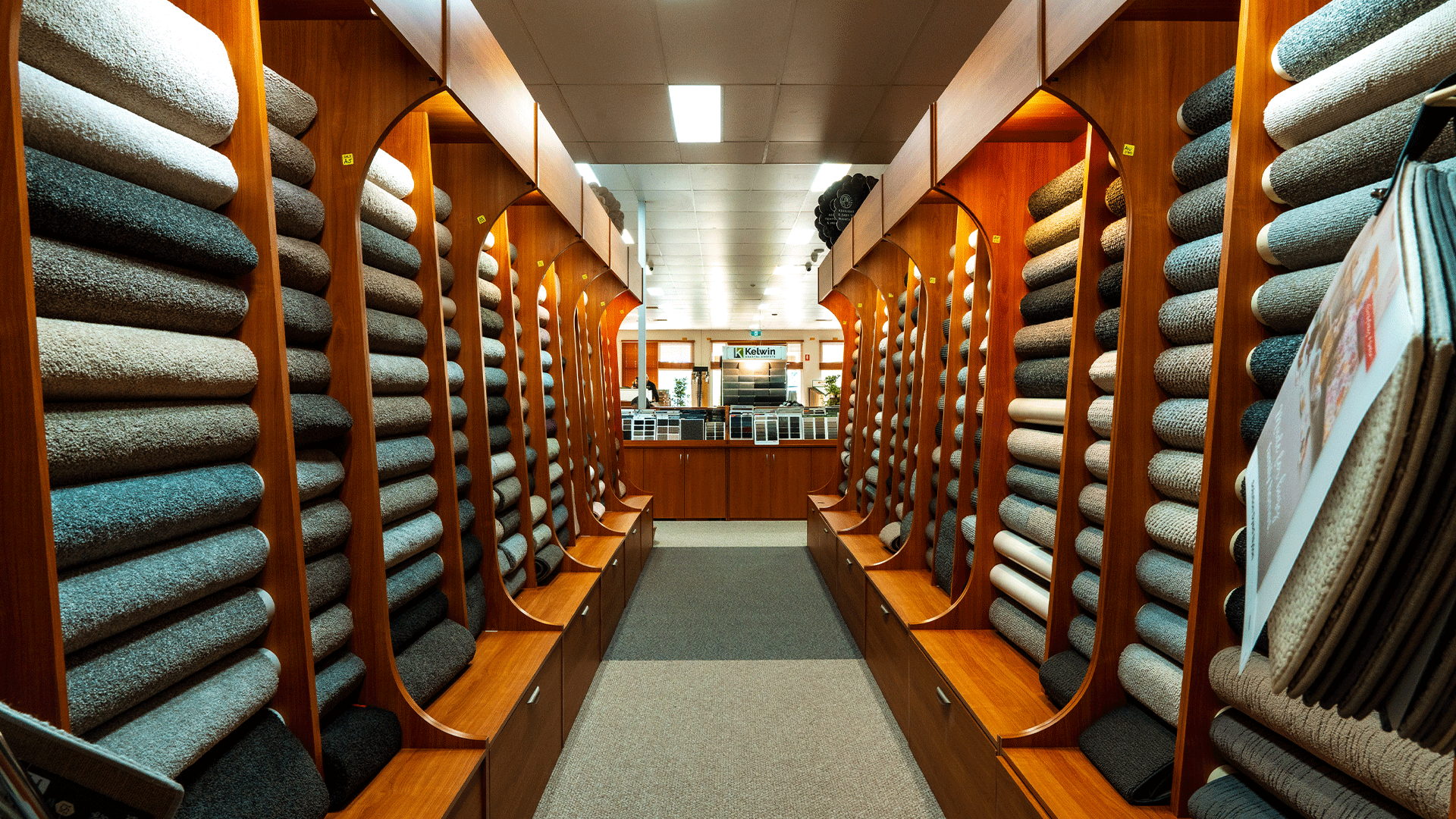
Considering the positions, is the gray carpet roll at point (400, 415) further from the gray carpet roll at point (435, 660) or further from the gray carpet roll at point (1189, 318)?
the gray carpet roll at point (1189, 318)

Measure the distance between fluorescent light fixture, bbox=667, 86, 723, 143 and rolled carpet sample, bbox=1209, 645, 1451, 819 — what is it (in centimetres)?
468

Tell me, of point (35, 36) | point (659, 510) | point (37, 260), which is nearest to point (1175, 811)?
point (37, 260)

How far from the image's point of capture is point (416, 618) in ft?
6.72

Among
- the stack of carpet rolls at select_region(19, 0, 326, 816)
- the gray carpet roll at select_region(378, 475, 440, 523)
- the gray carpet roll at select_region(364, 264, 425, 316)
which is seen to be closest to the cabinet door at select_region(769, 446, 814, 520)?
the gray carpet roll at select_region(378, 475, 440, 523)

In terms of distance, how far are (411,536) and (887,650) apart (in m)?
2.09

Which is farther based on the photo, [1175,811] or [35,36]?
[1175,811]

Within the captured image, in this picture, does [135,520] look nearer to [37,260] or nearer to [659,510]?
[37,260]

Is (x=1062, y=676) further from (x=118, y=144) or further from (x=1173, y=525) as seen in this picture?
(x=118, y=144)

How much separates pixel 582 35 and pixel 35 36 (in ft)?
12.4

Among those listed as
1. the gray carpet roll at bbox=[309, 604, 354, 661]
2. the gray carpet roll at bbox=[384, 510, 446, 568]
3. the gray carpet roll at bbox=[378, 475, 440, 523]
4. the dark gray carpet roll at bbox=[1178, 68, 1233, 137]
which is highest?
the dark gray carpet roll at bbox=[1178, 68, 1233, 137]

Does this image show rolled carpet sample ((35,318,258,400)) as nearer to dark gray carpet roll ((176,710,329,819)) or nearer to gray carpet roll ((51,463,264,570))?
gray carpet roll ((51,463,264,570))

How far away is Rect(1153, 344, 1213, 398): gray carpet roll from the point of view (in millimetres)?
1494

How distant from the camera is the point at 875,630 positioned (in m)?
3.49

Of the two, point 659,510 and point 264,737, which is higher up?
point 264,737
